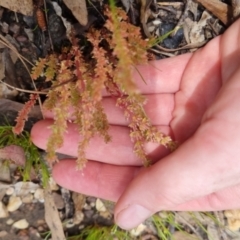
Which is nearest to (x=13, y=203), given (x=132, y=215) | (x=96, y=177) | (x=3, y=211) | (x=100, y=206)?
(x=3, y=211)

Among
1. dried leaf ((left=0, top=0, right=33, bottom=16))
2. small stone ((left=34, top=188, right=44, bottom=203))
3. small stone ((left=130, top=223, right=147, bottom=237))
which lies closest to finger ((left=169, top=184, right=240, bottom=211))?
small stone ((left=130, top=223, right=147, bottom=237))

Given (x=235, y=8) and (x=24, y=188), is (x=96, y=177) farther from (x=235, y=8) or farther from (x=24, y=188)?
(x=235, y=8)

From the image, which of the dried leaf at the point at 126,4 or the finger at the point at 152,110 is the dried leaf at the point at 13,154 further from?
the dried leaf at the point at 126,4

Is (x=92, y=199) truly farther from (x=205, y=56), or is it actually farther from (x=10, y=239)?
(x=205, y=56)

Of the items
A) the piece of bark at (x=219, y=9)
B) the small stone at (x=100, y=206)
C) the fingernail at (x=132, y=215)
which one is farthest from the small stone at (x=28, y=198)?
the piece of bark at (x=219, y=9)

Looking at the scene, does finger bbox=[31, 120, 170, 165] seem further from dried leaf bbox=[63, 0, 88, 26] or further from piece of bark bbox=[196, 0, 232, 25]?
piece of bark bbox=[196, 0, 232, 25]

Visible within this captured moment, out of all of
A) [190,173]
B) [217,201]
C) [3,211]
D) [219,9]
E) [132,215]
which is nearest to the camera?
[190,173]
